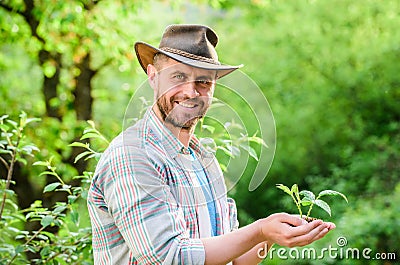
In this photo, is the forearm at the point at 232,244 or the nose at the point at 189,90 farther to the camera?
the nose at the point at 189,90

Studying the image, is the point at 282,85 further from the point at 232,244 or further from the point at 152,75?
the point at 232,244

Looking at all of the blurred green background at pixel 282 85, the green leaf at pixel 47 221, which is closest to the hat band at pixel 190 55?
the green leaf at pixel 47 221

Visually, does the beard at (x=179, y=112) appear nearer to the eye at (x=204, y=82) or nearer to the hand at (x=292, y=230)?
the eye at (x=204, y=82)

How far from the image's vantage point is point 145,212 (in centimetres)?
131

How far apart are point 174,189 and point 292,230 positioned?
27 centimetres

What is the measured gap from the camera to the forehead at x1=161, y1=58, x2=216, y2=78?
145cm

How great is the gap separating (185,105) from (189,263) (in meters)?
0.35

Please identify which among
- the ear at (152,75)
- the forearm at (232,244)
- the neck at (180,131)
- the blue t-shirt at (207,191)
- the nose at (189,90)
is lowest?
the forearm at (232,244)

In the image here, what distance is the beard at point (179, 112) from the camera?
1469 mm

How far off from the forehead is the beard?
54mm

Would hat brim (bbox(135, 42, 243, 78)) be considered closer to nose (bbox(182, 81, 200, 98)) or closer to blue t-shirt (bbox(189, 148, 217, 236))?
nose (bbox(182, 81, 200, 98))

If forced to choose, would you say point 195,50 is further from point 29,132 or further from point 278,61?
point 278,61

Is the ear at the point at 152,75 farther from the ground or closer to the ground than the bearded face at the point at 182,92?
farther from the ground

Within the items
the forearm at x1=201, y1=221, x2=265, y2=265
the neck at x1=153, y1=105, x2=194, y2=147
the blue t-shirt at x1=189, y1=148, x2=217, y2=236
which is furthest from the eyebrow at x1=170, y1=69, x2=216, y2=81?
the forearm at x1=201, y1=221, x2=265, y2=265
